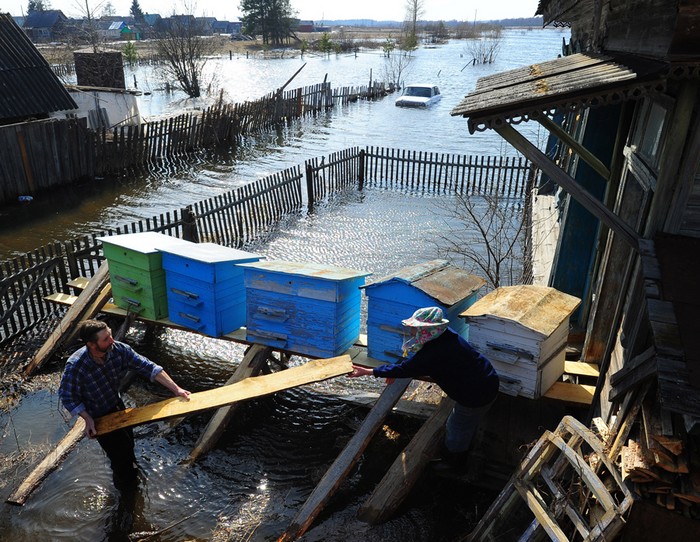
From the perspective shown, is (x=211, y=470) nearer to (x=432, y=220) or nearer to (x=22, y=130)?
(x=432, y=220)

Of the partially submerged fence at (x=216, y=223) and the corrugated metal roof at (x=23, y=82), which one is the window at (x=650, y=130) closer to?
the partially submerged fence at (x=216, y=223)

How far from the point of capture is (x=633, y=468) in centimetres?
329

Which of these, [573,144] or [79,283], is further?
[79,283]

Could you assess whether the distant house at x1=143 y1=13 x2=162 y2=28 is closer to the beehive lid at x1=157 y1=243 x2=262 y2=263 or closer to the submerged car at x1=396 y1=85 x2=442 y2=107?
the submerged car at x1=396 y1=85 x2=442 y2=107

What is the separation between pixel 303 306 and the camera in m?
6.12

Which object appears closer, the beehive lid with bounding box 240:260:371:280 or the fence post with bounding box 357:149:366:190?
the beehive lid with bounding box 240:260:371:280

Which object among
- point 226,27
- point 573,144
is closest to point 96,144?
point 573,144

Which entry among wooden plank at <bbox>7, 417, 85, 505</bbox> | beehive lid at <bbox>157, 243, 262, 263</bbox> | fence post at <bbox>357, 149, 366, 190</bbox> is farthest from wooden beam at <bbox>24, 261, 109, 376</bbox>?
fence post at <bbox>357, 149, 366, 190</bbox>

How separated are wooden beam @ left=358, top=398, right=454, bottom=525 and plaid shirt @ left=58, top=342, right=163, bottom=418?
2259 mm

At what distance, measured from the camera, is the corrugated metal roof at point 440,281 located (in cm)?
554

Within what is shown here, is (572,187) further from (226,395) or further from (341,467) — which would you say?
(226,395)

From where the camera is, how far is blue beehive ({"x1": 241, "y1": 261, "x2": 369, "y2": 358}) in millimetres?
5965

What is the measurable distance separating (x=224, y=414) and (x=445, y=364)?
2679 mm

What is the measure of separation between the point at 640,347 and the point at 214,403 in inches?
141
